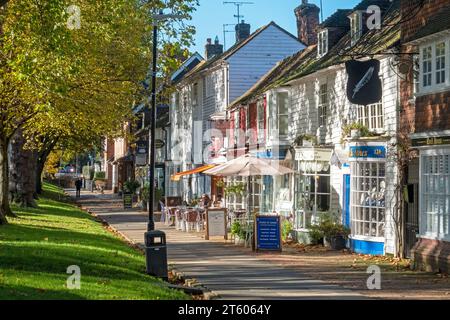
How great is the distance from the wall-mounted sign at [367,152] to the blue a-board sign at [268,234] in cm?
306

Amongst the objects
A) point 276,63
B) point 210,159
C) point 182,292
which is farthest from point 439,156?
point 210,159

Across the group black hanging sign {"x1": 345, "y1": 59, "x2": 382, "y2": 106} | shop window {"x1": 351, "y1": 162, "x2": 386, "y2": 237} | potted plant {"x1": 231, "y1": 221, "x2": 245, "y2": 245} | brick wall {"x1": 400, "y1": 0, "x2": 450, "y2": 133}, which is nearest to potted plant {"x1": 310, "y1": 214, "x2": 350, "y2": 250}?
shop window {"x1": 351, "y1": 162, "x2": 386, "y2": 237}

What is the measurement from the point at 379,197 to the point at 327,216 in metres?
3.51

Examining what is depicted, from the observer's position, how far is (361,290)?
16.9 m

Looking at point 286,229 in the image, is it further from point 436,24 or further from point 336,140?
point 436,24

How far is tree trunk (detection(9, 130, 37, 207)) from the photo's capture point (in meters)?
36.9

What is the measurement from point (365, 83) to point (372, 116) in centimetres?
221

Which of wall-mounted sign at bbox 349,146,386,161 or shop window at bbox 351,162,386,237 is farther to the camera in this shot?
shop window at bbox 351,162,386,237

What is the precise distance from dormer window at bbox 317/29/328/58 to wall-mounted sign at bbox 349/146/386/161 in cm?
817

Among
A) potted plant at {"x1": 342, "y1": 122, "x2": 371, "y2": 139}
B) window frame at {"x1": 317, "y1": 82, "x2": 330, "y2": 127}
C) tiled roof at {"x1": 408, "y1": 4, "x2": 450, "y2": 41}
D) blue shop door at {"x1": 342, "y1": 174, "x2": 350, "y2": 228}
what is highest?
tiled roof at {"x1": 408, "y1": 4, "x2": 450, "y2": 41}

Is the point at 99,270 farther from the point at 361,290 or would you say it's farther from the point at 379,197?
the point at 379,197

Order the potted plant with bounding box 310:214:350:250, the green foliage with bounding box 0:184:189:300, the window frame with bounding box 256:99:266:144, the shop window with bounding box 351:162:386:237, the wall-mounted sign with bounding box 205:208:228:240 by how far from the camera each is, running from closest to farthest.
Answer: the green foliage with bounding box 0:184:189:300 → the shop window with bounding box 351:162:386:237 → the potted plant with bounding box 310:214:350:250 → the wall-mounted sign with bounding box 205:208:228:240 → the window frame with bounding box 256:99:266:144

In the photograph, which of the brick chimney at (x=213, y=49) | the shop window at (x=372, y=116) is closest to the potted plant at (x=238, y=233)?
the shop window at (x=372, y=116)

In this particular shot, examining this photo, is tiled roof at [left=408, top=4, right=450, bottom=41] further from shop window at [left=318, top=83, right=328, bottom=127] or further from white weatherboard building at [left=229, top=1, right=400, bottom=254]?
shop window at [left=318, top=83, right=328, bottom=127]
